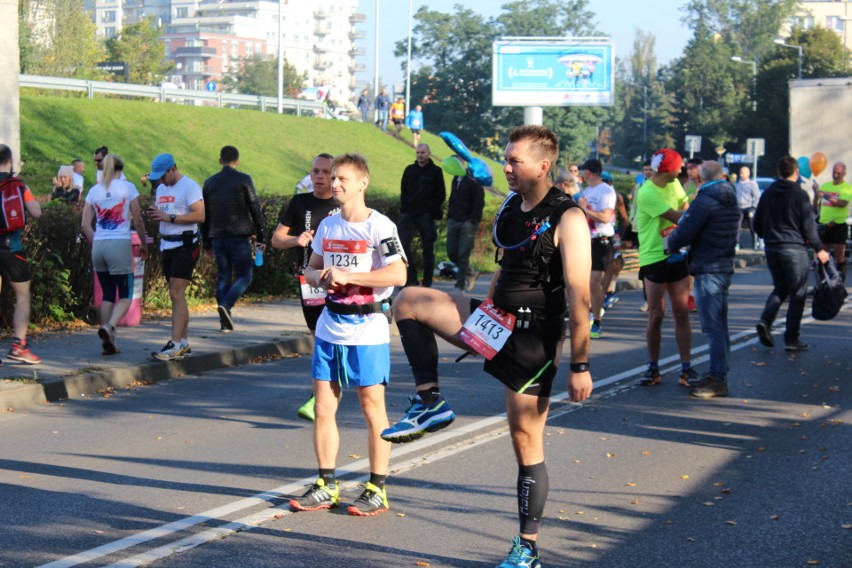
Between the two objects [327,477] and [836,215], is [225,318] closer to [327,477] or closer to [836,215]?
[327,477]

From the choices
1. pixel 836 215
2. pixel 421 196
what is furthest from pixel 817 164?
pixel 421 196

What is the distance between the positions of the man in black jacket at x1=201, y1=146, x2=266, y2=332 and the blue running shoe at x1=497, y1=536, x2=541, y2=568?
824 cm

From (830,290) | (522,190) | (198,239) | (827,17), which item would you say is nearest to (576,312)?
(522,190)

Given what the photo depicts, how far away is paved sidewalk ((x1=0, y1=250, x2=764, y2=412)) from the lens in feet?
33.7

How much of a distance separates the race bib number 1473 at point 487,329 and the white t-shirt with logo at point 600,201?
8.73 metres

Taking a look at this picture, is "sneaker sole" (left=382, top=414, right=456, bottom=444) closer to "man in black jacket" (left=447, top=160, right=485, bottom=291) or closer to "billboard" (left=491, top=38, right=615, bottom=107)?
"man in black jacket" (left=447, top=160, right=485, bottom=291)

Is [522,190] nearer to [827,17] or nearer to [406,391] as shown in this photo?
[406,391]

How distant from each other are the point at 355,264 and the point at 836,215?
1340 cm

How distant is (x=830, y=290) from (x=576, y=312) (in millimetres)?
8738

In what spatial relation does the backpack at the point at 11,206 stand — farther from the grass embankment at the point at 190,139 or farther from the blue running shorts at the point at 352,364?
the grass embankment at the point at 190,139

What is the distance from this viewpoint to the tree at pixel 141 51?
96.4 m

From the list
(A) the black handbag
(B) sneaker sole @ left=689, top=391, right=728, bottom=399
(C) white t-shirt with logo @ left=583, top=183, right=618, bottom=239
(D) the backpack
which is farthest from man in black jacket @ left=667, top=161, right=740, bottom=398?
(D) the backpack

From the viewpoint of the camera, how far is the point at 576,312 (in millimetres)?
5055

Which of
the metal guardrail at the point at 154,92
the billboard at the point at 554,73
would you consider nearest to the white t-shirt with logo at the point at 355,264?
the metal guardrail at the point at 154,92
